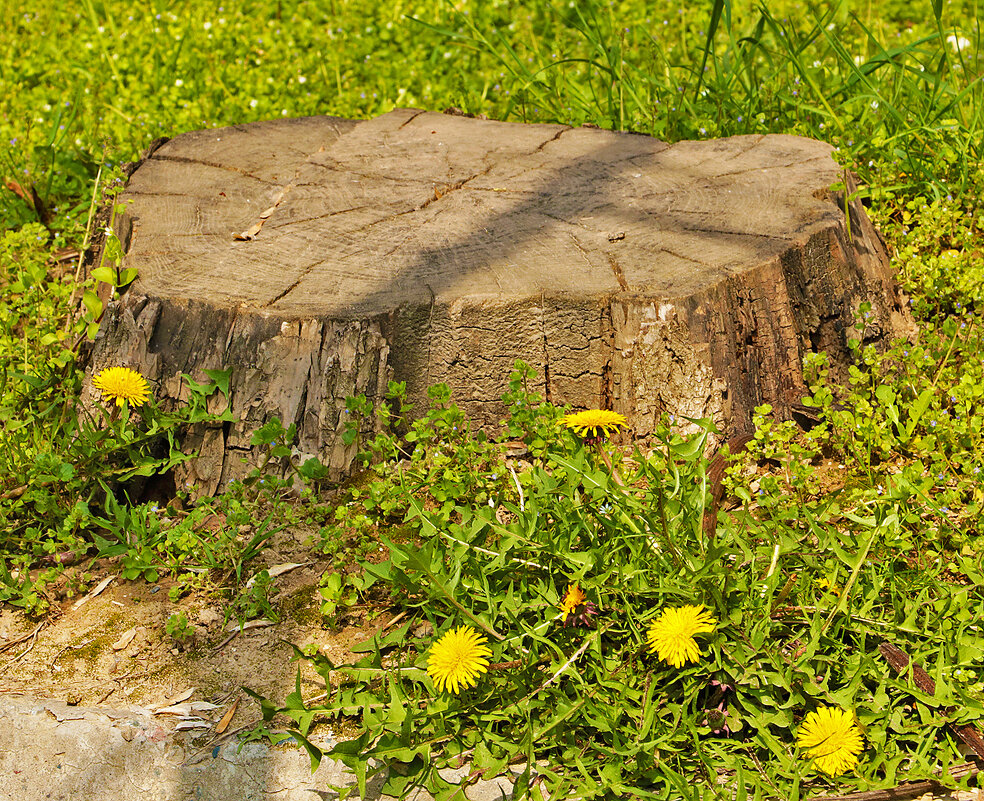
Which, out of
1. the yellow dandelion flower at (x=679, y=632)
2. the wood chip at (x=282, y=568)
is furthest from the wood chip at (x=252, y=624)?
the yellow dandelion flower at (x=679, y=632)

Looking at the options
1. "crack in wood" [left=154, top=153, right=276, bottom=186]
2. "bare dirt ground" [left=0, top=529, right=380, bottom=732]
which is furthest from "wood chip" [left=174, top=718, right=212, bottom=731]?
"crack in wood" [left=154, top=153, right=276, bottom=186]

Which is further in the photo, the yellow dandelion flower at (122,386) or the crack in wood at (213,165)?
the crack in wood at (213,165)

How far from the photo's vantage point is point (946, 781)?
6.22 feet

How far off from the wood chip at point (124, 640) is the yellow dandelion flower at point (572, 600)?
113 cm

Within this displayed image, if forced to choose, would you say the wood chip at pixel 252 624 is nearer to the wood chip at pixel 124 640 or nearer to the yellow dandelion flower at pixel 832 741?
the wood chip at pixel 124 640

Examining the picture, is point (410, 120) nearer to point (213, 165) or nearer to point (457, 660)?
point (213, 165)

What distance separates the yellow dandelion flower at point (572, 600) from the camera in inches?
83.0

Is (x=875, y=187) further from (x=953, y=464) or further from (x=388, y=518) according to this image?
(x=388, y=518)

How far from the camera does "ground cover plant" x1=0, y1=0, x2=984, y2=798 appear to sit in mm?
1995

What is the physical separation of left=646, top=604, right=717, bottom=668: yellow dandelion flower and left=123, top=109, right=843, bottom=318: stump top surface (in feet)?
3.36

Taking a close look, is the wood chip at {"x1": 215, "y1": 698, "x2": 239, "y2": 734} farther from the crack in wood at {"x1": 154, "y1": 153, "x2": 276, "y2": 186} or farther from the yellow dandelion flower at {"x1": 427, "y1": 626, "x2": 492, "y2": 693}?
the crack in wood at {"x1": 154, "y1": 153, "x2": 276, "y2": 186}

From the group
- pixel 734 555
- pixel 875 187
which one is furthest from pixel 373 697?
pixel 875 187

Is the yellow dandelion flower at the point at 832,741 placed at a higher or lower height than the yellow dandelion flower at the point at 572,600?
lower

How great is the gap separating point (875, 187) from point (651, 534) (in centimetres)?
201
